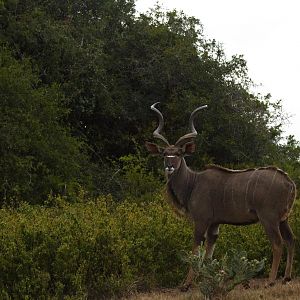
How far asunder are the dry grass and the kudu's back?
834 mm

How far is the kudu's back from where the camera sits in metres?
8.10

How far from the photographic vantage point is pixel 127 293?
27.2ft

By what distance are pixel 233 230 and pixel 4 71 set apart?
7.29 m

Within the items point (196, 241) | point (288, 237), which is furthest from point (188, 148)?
point (288, 237)

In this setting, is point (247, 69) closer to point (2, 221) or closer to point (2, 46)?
point (2, 46)

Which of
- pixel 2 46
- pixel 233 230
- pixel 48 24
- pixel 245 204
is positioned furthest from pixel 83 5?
pixel 245 204

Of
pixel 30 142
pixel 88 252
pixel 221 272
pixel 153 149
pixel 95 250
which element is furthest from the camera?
pixel 30 142

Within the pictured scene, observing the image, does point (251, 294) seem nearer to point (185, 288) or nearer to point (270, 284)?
point (270, 284)

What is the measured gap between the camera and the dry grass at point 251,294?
746 centimetres

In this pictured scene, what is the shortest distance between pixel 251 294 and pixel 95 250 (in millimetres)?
1996

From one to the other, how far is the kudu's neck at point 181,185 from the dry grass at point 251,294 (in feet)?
3.94

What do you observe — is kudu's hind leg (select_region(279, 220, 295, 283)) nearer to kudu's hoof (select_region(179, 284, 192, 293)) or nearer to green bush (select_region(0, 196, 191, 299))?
kudu's hoof (select_region(179, 284, 192, 293))

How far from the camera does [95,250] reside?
8.24 m

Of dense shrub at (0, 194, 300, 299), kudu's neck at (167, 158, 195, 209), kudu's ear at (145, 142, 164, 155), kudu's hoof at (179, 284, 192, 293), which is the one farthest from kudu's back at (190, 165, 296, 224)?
kudu's hoof at (179, 284, 192, 293)
